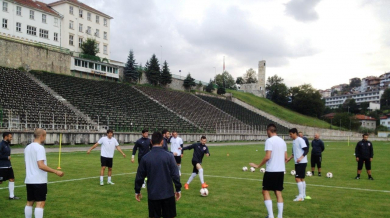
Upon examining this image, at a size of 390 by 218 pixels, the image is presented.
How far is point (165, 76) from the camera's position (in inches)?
3054

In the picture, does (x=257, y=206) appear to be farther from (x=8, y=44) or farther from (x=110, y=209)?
(x=8, y=44)

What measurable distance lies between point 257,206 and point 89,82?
50334 mm

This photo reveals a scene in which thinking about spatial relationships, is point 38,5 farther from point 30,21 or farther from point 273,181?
point 273,181

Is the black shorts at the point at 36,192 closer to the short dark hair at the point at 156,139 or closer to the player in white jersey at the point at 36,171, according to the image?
the player in white jersey at the point at 36,171

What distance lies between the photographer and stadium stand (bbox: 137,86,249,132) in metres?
58.5

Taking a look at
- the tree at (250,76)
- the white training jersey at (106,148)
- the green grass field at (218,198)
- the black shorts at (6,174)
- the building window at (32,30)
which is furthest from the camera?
the tree at (250,76)

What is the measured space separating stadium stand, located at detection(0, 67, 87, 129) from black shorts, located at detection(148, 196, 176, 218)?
28816 millimetres

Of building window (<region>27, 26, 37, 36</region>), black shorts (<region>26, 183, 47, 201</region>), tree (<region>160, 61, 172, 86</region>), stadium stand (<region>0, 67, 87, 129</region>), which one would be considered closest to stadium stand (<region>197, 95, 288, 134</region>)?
tree (<region>160, 61, 172, 86</region>)

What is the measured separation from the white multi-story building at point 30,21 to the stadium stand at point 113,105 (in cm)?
1402

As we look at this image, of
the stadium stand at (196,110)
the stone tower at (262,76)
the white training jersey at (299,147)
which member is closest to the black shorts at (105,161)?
the white training jersey at (299,147)

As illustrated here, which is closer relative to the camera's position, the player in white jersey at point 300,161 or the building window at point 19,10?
the player in white jersey at point 300,161

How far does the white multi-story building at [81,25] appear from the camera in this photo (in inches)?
2650

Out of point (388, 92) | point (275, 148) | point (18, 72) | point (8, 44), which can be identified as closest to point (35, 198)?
point (275, 148)

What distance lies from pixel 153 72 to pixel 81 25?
18048 millimetres
